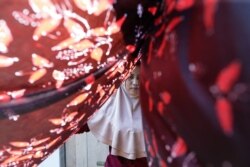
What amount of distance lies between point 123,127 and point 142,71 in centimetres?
104

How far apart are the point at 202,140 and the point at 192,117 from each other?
0.03 metres

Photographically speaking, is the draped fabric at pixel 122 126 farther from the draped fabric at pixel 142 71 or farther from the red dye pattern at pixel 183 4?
the red dye pattern at pixel 183 4

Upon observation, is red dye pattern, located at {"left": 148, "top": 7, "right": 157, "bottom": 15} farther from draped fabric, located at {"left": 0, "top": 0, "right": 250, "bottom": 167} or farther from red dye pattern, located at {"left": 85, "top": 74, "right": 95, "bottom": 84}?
red dye pattern, located at {"left": 85, "top": 74, "right": 95, "bottom": 84}

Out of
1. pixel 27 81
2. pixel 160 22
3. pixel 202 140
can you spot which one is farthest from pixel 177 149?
pixel 27 81

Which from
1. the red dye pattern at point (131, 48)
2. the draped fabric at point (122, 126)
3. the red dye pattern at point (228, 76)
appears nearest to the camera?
the red dye pattern at point (228, 76)

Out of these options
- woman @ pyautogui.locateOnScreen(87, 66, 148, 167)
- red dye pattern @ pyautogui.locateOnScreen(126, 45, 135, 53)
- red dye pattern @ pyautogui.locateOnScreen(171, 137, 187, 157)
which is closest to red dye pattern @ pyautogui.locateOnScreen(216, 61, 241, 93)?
red dye pattern @ pyautogui.locateOnScreen(171, 137, 187, 157)

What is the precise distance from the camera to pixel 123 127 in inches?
63.4

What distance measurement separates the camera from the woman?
159 centimetres

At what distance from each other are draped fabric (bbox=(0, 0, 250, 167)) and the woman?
0.79 m

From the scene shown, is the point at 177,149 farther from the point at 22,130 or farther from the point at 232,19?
the point at 22,130

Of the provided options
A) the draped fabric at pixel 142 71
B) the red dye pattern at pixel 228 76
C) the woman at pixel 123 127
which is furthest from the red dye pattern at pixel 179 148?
the woman at pixel 123 127

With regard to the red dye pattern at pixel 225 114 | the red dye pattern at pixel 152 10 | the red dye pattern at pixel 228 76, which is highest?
the red dye pattern at pixel 152 10

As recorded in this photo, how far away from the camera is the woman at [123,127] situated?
1.59 meters

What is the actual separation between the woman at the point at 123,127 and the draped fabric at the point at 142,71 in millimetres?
793
